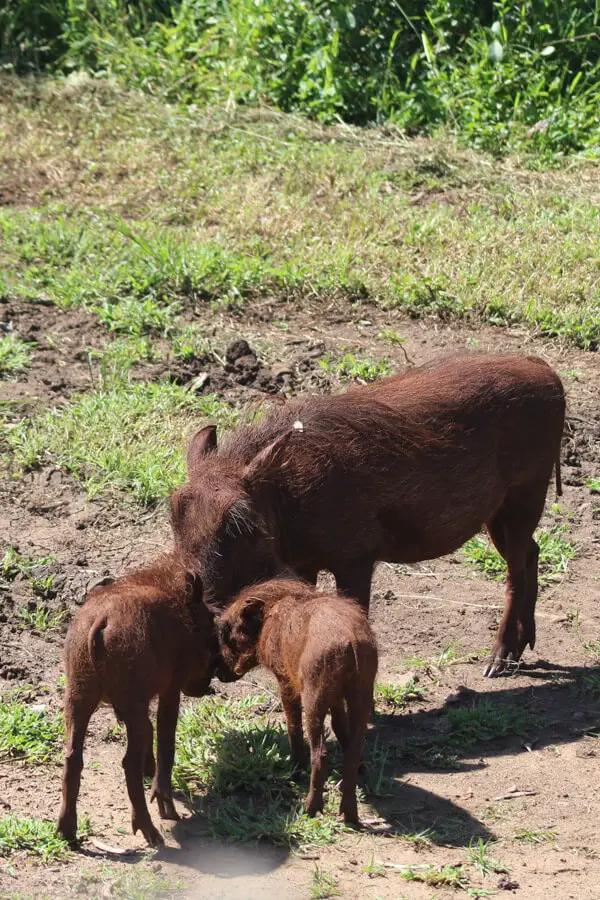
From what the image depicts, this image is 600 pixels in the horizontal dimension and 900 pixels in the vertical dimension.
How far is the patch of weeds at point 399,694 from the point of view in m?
4.89

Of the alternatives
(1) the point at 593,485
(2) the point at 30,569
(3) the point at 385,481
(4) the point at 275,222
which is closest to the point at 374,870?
(3) the point at 385,481

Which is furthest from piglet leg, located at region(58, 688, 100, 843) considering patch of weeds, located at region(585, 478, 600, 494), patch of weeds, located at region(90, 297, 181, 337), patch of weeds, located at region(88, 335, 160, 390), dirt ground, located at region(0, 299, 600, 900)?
patch of weeds, located at region(90, 297, 181, 337)

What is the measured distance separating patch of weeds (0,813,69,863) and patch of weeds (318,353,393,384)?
3654mm

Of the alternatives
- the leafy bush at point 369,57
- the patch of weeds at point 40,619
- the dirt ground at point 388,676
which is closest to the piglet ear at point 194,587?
the dirt ground at point 388,676

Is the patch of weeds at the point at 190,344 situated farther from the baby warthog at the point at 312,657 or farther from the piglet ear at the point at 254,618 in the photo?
the piglet ear at the point at 254,618

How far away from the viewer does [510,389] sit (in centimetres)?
514

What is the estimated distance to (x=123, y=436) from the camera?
6344 mm

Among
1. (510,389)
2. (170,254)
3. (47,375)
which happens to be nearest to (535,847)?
(510,389)

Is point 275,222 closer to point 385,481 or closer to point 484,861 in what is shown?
point 385,481

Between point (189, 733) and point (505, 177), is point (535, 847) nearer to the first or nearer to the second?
point (189, 733)

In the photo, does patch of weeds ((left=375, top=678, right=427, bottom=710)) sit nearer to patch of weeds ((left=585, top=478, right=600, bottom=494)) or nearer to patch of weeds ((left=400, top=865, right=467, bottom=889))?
patch of weeds ((left=400, top=865, right=467, bottom=889))

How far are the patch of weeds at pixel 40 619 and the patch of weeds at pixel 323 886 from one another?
6.29 ft

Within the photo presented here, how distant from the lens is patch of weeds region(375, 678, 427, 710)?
489 cm

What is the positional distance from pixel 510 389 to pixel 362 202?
411 cm
